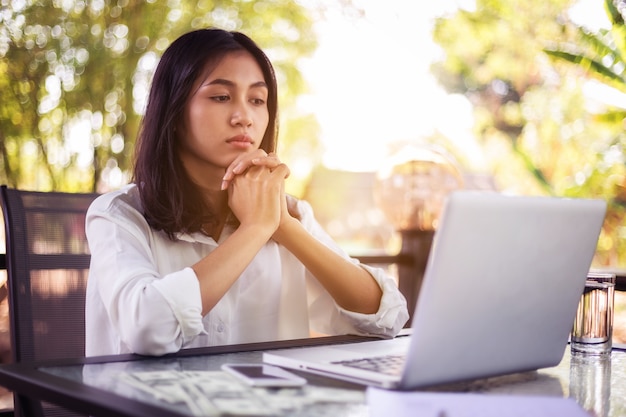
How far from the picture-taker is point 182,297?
1248mm

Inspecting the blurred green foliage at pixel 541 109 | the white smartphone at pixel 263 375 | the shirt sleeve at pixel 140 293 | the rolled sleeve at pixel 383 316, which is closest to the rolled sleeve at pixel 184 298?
the shirt sleeve at pixel 140 293

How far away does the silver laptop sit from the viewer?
0.90 meters

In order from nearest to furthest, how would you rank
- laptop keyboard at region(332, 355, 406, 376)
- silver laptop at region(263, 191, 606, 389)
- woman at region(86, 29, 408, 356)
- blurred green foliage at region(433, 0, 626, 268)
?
silver laptop at region(263, 191, 606, 389)
laptop keyboard at region(332, 355, 406, 376)
woman at region(86, 29, 408, 356)
blurred green foliage at region(433, 0, 626, 268)

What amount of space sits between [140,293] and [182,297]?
0.06m

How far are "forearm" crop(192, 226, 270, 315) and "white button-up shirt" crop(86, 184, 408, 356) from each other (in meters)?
0.05

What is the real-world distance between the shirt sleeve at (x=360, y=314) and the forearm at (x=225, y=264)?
288 millimetres

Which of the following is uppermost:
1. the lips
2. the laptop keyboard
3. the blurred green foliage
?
the blurred green foliage

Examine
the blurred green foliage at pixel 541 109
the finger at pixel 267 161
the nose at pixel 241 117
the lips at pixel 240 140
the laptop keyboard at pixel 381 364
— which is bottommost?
the laptop keyboard at pixel 381 364

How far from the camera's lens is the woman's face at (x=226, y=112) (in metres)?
1.61

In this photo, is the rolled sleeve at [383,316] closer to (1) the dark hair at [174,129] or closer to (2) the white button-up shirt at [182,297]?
(2) the white button-up shirt at [182,297]

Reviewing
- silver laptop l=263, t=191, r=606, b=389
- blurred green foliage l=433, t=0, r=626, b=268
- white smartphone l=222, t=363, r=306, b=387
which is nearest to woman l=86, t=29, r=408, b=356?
white smartphone l=222, t=363, r=306, b=387

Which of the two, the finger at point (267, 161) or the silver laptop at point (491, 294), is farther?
the finger at point (267, 161)

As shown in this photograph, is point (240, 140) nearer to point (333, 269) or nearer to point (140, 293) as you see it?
point (333, 269)

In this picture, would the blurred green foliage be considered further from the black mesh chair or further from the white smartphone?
the white smartphone
